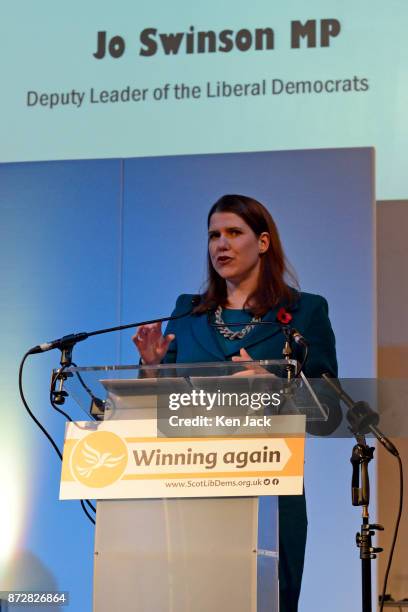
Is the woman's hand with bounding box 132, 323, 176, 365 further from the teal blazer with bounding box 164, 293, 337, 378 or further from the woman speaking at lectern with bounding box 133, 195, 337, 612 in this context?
the teal blazer with bounding box 164, 293, 337, 378

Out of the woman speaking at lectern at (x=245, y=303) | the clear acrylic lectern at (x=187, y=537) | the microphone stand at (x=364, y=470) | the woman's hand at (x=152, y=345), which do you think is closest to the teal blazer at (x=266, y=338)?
the woman speaking at lectern at (x=245, y=303)

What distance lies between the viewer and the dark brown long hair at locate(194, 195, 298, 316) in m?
4.02

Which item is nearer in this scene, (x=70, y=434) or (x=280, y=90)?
(x=70, y=434)

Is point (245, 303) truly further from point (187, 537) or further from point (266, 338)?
point (187, 537)

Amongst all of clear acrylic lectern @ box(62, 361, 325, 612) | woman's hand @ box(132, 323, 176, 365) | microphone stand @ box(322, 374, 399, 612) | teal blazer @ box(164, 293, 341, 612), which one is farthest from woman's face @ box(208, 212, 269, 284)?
clear acrylic lectern @ box(62, 361, 325, 612)

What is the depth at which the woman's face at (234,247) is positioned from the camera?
404 cm

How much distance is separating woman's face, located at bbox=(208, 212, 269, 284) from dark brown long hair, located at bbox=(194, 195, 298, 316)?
21 mm

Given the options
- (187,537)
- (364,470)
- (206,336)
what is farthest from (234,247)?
(187,537)

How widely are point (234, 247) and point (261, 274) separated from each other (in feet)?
0.51

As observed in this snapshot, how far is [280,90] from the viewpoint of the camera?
4.36 metres

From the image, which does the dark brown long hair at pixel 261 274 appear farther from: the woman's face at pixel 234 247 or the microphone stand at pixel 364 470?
the microphone stand at pixel 364 470

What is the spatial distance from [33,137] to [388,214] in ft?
5.35

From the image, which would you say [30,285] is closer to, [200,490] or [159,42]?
[159,42]

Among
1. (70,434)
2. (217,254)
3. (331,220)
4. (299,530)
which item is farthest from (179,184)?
(70,434)
